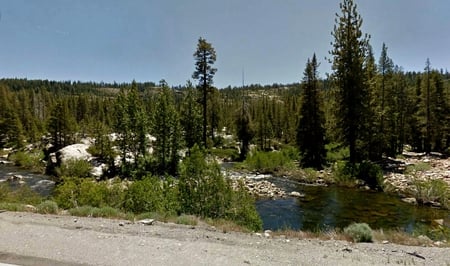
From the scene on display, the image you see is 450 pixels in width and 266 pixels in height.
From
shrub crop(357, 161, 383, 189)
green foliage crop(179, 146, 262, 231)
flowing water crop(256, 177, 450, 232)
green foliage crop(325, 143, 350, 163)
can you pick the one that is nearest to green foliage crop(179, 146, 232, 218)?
green foliage crop(179, 146, 262, 231)

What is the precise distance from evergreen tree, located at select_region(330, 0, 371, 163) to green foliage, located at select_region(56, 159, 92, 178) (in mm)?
24239

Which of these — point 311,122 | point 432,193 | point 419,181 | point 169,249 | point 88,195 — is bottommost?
point 432,193

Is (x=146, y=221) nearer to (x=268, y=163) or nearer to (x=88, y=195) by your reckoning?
(x=88, y=195)

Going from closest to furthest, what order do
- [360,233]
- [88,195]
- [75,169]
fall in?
[360,233] < [88,195] < [75,169]

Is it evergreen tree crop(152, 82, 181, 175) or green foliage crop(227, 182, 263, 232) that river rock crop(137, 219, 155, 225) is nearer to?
green foliage crop(227, 182, 263, 232)

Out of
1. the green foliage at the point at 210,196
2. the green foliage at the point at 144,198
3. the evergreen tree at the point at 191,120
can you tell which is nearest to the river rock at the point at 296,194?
the green foliage at the point at 210,196

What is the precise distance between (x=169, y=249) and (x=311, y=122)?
31.4 metres

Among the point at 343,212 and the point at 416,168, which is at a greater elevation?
the point at 416,168

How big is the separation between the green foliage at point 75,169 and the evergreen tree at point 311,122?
21.4 meters

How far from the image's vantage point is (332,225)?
15.9 meters

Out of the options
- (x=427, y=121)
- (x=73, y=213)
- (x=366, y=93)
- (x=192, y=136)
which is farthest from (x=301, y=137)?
(x=73, y=213)

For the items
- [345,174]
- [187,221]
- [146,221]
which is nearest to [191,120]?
[345,174]

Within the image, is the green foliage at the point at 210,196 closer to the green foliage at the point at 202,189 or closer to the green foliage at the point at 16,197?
the green foliage at the point at 202,189

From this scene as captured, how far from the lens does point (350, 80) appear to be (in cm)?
3017
